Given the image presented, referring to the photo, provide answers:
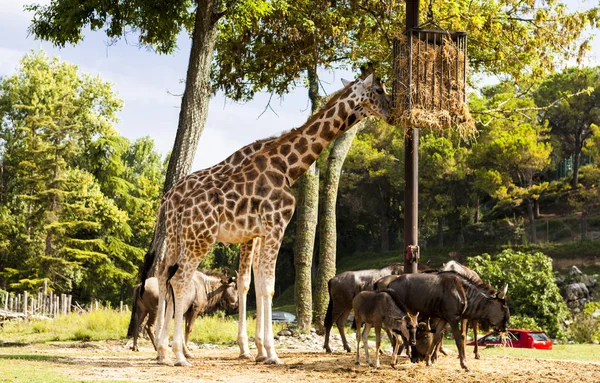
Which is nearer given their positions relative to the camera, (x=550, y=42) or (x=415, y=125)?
(x=415, y=125)

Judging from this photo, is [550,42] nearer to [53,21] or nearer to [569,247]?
[53,21]

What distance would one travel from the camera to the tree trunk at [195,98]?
1825 cm

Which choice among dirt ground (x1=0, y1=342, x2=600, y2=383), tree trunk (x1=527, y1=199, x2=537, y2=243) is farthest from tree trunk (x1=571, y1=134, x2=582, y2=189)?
dirt ground (x1=0, y1=342, x2=600, y2=383)

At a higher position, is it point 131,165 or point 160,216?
point 131,165

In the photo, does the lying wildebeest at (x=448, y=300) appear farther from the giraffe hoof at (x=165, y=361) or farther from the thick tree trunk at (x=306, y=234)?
the thick tree trunk at (x=306, y=234)

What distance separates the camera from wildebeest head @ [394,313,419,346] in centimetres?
1198

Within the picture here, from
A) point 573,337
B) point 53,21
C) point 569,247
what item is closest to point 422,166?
point 569,247

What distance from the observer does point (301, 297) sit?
71.8 ft

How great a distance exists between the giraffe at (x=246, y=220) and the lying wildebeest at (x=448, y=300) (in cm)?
227

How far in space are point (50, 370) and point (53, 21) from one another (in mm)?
11322

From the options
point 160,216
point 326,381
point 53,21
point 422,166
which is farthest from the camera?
point 422,166

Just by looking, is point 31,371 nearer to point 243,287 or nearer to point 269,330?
point 269,330

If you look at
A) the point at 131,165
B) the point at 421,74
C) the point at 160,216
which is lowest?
the point at 160,216

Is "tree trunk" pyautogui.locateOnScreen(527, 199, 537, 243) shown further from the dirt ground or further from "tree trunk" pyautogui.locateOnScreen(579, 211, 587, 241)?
the dirt ground
